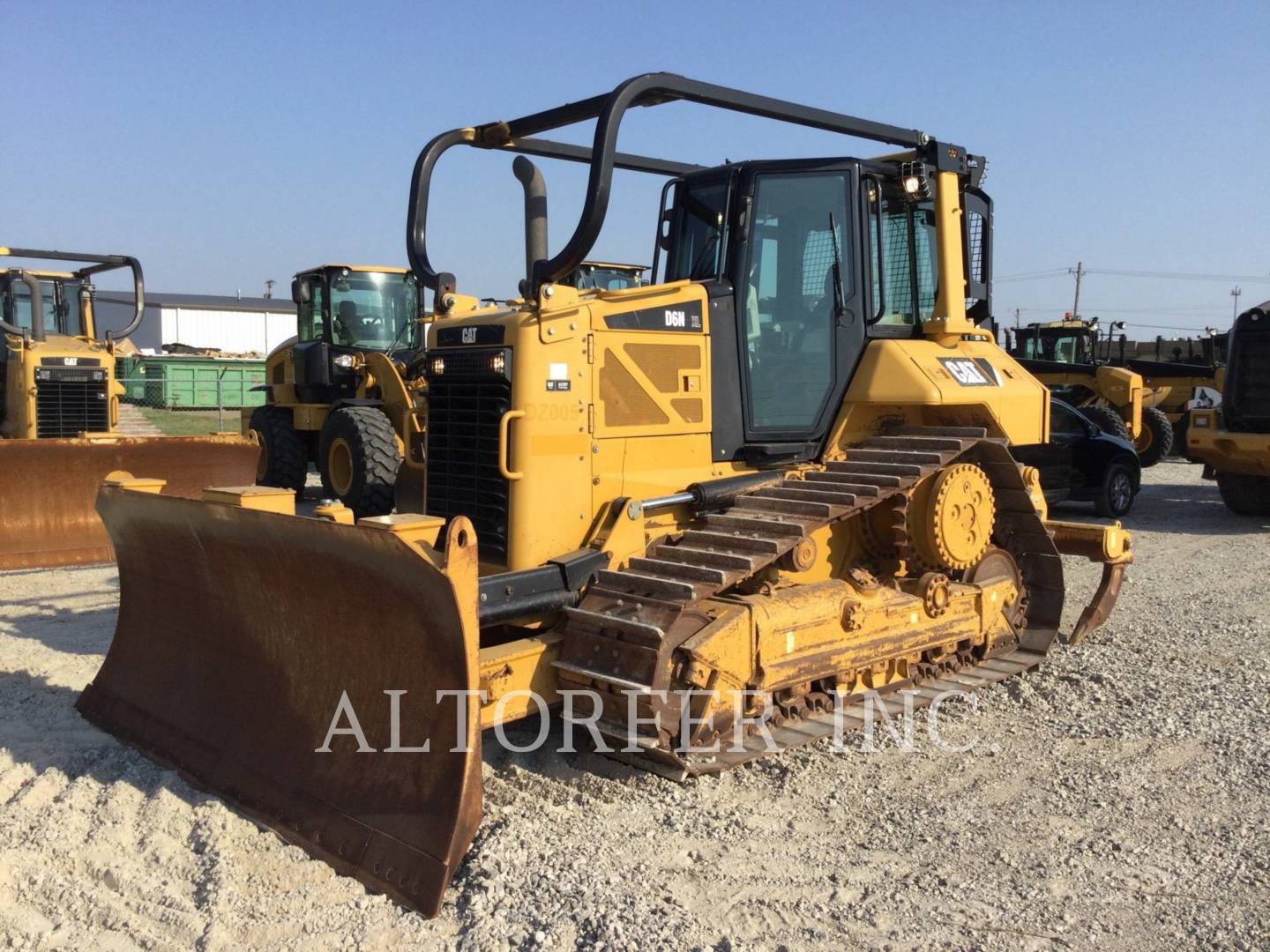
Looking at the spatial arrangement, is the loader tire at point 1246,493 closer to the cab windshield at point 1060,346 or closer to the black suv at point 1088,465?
the black suv at point 1088,465

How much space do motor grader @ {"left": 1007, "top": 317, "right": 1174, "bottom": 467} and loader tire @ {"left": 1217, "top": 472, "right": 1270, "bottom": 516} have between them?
2.06 metres

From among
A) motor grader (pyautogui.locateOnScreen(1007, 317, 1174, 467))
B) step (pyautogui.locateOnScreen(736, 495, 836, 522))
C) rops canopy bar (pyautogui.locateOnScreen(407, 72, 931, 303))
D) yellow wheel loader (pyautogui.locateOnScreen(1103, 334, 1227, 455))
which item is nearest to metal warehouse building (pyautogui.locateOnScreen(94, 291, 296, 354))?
motor grader (pyautogui.locateOnScreen(1007, 317, 1174, 467))

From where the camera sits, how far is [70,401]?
1355cm

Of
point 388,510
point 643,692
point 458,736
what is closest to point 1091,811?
point 643,692

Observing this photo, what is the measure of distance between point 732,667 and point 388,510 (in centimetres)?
673

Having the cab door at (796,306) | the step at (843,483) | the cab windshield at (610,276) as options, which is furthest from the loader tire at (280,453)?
the step at (843,483)

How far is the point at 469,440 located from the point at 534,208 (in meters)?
1.16

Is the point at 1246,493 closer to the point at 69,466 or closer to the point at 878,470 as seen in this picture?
the point at 878,470

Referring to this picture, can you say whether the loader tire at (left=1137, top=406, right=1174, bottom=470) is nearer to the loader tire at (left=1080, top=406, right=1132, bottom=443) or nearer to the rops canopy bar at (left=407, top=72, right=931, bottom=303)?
the loader tire at (left=1080, top=406, right=1132, bottom=443)

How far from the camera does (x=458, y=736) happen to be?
3.82 meters

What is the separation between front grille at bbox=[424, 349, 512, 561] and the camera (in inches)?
194

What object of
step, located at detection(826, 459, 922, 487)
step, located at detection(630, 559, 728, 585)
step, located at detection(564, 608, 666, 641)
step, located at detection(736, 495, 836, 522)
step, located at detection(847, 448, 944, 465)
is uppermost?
step, located at detection(847, 448, 944, 465)

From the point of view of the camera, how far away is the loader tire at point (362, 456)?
11.0 metres

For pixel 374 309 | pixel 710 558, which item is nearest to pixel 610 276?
pixel 374 309
